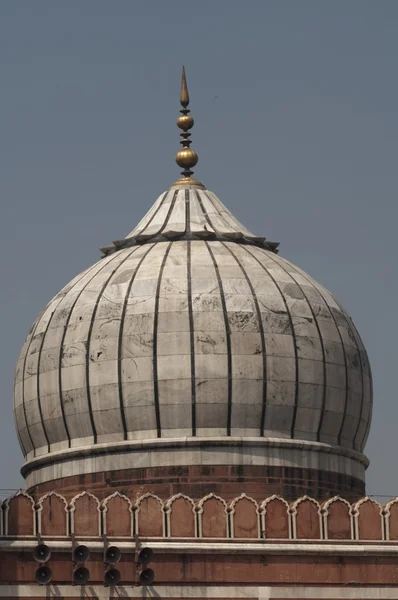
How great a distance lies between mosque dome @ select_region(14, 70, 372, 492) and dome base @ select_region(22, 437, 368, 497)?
4 cm

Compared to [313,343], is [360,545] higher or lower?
lower

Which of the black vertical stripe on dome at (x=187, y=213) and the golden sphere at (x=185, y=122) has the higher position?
the golden sphere at (x=185, y=122)

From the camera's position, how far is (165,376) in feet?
159

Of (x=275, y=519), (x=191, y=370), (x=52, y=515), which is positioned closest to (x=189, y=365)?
(x=191, y=370)

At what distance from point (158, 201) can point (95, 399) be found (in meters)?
5.56

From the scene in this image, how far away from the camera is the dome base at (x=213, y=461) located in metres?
48.0

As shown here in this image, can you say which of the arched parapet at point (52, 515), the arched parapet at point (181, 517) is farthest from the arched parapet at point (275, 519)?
the arched parapet at point (52, 515)

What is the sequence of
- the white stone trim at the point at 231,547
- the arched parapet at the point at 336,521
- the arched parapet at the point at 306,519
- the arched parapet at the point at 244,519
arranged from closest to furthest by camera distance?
the white stone trim at the point at 231,547 < the arched parapet at the point at 244,519 < the arched parapet at the point at 306,519 < the arched parapet at the point at 336,521

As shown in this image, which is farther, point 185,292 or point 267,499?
point 185,292

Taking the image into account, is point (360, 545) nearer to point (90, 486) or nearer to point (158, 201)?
point (90, 486)

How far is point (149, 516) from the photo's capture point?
45.7 metres

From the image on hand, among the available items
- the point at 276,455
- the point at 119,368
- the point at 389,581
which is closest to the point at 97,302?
the point at 119,368

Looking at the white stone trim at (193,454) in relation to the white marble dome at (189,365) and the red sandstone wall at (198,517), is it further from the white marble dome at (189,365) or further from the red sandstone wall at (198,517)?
the red sandstone wall at (198,517)

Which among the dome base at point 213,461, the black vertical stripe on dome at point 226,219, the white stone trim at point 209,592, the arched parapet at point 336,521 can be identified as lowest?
the white stone trim at point 209,592
